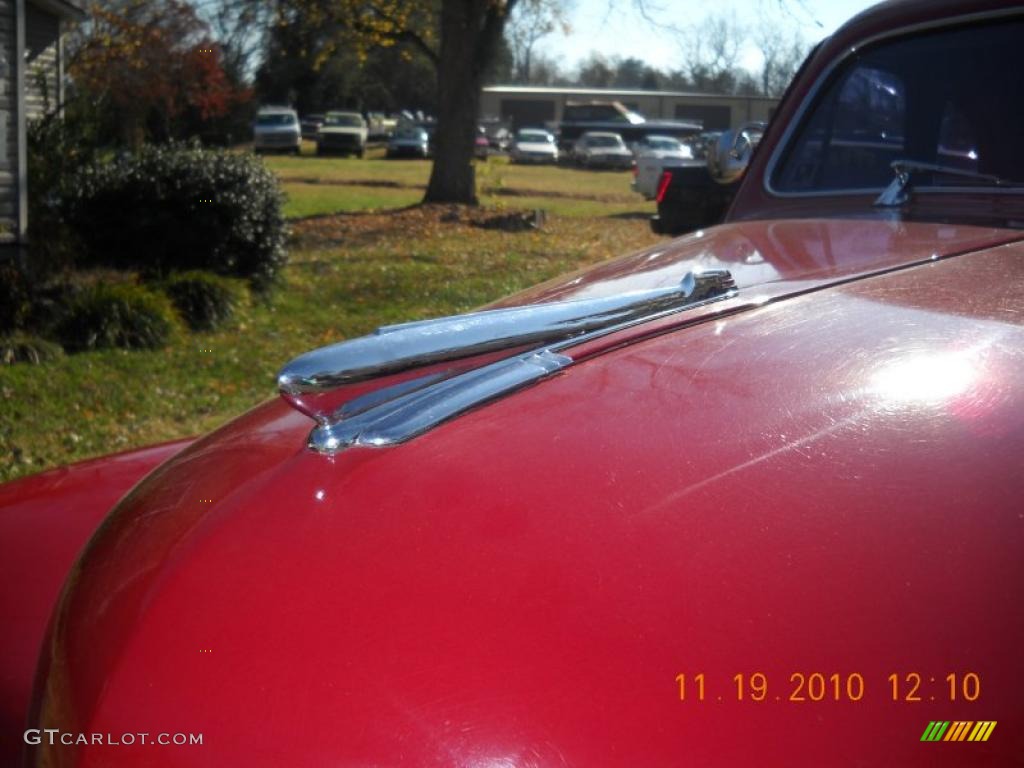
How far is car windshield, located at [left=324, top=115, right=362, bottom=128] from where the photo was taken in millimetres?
46906

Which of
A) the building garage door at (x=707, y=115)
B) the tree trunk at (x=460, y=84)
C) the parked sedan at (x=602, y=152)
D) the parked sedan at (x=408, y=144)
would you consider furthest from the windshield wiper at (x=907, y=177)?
the parked sedan at (x=408, y=144)

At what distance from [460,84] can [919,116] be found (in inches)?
632

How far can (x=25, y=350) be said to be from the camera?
7.02 metres

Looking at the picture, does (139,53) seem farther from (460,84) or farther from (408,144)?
(408,144)

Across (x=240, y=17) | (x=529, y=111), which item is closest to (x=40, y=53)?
(x=240, y=17)

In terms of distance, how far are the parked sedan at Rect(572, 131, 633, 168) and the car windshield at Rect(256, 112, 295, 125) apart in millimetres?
11546

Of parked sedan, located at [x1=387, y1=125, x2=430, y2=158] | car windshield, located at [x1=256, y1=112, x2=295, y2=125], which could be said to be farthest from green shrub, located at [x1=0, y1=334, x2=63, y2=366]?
parked sedan, located at [x1=387, y1=125, x2=430, y2=158]

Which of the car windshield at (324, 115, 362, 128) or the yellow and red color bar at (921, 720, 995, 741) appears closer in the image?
the yellow and red color bar at (921, 720, 995, 741)

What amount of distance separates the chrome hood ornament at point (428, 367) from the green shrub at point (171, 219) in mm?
8290

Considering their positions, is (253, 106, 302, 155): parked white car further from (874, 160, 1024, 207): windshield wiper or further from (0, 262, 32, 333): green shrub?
(874, 160, 1024, 207): windshield wiper

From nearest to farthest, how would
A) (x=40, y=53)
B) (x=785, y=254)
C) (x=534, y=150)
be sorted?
(x=785, y=254) < (x=40, y=53) < (x=534, y=150)

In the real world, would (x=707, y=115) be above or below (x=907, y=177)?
above

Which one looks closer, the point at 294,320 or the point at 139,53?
the point at 294,320

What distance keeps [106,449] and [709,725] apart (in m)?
5.04
